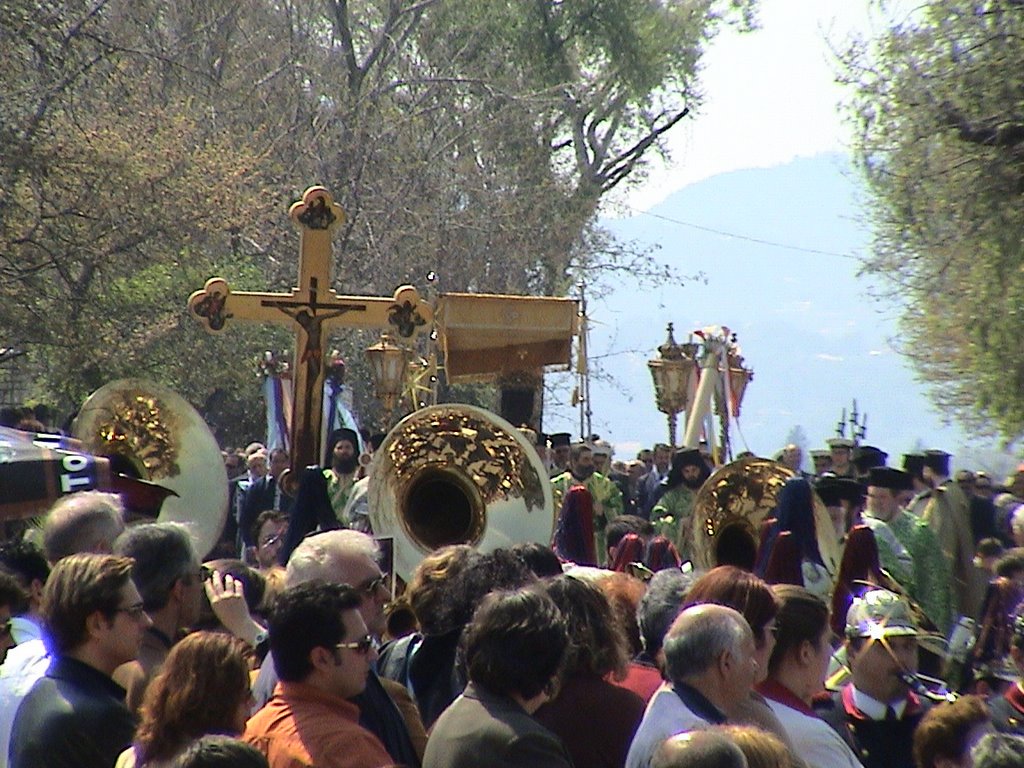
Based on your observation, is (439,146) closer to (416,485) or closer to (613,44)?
(613,44)

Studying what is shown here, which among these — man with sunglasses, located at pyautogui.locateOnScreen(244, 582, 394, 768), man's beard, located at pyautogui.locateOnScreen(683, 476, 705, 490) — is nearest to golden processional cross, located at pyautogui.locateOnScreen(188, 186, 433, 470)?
man's beard, located at pyautogui.locateOnScreen(683, 476, 705, 490)

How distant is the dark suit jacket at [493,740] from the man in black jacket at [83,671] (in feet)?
2.78

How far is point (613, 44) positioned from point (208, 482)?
2988 cm

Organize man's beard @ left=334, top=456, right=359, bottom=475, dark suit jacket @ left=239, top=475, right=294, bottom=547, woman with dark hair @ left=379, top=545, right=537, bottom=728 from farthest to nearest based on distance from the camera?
dark suit jacket @ left=239, top=475, right=294, bottom=547 < man's beard @ left=334, top=456, right=359, bottom=475 < woman with dark hair @ left=379, top=545, right=537, bottom=728

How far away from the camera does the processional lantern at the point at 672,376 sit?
22.5 meters

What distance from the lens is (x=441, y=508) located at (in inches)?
379

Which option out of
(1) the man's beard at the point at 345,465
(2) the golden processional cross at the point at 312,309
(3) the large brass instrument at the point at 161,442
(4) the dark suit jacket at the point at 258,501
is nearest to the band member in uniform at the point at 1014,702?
(3) the large brass instrument at the point at 161,442

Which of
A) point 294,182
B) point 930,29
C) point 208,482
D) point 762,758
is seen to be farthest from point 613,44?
point 762,758

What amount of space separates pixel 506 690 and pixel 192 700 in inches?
28.8

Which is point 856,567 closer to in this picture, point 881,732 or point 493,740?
point 881,732

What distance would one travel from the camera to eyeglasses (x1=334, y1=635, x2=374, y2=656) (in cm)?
483

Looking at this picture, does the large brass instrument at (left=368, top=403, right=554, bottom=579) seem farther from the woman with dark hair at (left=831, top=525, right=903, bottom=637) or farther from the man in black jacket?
the man in black jacket

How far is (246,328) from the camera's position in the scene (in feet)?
77.9

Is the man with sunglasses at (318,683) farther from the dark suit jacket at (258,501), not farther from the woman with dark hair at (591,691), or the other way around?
the dark suit jacket at (258,501)
